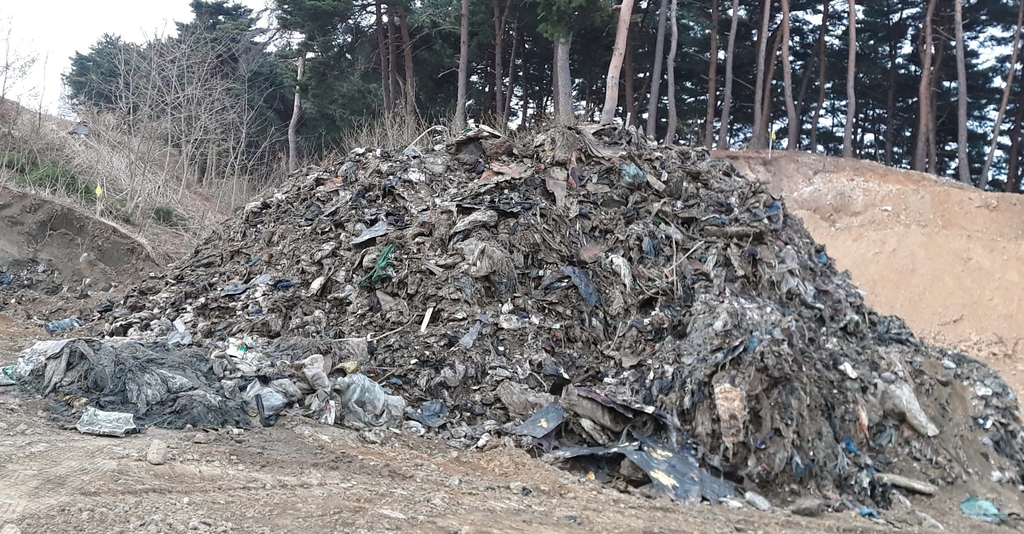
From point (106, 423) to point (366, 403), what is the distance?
1.53 metres

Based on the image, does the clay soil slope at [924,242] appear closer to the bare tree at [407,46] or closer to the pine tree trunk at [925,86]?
the pine tree trunk at [925,86]

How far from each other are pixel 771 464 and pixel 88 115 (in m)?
17.0

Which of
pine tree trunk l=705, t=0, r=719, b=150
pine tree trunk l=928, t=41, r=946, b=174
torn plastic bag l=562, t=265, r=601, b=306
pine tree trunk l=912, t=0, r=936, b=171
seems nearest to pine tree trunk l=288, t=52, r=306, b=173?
pine tree trunk l=705, t=0, r=719, b=150

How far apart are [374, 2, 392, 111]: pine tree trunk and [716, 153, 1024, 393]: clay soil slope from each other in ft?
28.3

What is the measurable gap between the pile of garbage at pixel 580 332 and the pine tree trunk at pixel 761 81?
1216cm

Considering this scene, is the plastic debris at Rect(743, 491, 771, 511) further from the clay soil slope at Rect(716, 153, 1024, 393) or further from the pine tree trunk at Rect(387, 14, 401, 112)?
the pine tree trunk at Rect(387, 14, 401, 112)

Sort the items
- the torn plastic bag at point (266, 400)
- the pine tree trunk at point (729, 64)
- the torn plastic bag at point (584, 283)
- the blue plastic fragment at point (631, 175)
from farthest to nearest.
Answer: the pine tree trunk at point (729, 64), the blue plastic fragment at point (631, 175), the torn plastic bag at point (584, 283), the torn plastic bag at point (266, 400)

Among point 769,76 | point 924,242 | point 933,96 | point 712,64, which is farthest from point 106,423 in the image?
point 933,96

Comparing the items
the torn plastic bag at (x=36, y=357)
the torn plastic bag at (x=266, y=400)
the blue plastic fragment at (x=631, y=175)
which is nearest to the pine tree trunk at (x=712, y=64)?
the blue plastic fragment at (x=631, y=175)

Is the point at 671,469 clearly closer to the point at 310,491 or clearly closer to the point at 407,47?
the point at 310,491

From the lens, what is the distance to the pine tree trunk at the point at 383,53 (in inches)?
624

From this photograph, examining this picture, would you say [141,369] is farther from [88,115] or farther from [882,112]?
[882,112]

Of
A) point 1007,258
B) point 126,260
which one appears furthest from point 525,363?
point 1007,258

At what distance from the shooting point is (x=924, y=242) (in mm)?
11859
